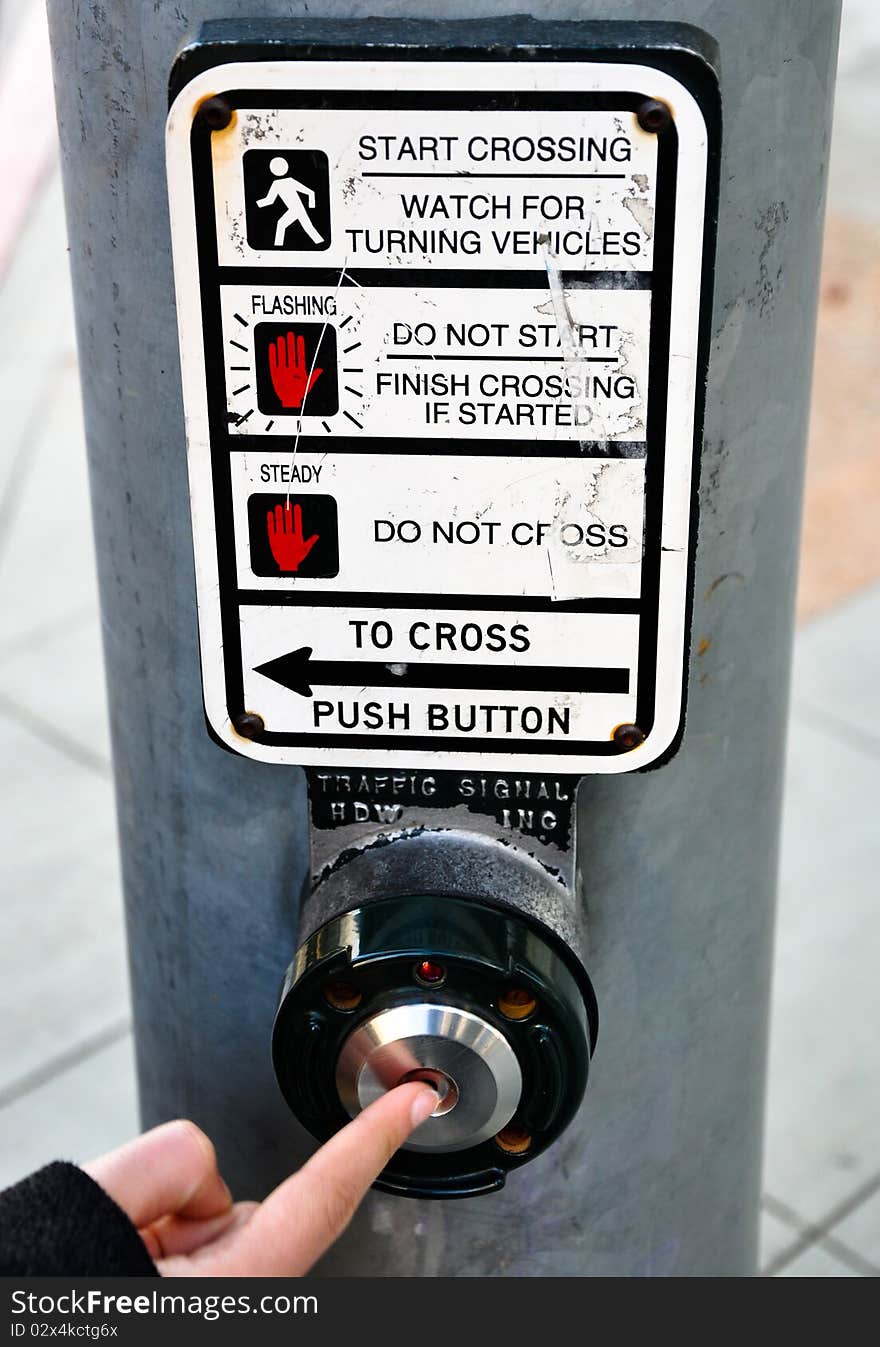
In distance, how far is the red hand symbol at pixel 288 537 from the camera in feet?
3.64

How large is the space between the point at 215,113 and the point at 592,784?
0.55 metres

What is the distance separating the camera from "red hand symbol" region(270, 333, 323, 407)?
1.05 m

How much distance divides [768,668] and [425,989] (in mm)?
377

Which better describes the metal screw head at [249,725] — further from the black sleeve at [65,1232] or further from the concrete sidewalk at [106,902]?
the concrete sidewalk at [106,902]

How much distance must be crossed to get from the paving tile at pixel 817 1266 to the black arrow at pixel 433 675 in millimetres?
1674

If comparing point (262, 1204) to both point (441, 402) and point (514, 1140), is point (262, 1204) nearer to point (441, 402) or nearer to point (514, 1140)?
point (514, 1140)

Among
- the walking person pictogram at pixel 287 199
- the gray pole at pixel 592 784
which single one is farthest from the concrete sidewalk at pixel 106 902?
the walking person pictogram at pixel 287 199

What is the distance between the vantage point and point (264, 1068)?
1.44 meters

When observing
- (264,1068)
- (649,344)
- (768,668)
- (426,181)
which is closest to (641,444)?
(649,344)

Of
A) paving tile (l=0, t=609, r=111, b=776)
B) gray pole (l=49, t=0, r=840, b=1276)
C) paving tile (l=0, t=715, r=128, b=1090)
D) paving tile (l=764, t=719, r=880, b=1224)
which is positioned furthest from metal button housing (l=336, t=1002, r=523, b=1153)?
paving tile (l=0, t=609, r=111, b=776)

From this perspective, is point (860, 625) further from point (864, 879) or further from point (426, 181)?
point (426, 181)

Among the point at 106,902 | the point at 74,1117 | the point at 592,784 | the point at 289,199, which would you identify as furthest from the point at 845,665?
the point at 289,199

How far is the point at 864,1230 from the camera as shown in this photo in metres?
2.60

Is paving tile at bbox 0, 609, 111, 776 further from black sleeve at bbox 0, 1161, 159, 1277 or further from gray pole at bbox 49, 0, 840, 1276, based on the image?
black sleeve at bbox 0, 1161, 159, 1277
